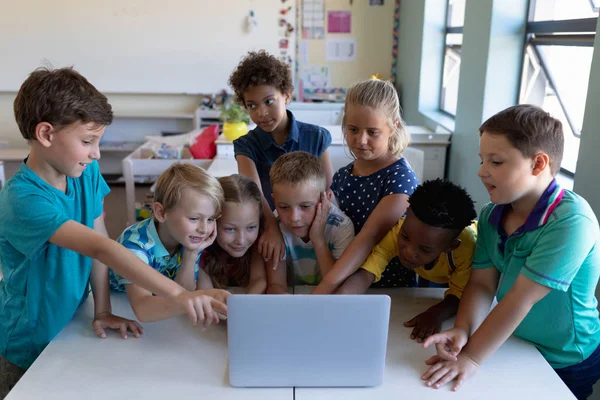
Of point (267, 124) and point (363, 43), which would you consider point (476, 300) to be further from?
point (363, 43)

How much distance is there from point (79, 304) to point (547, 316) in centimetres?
114

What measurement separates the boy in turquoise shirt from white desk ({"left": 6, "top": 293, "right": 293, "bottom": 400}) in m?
Answer: 0.05

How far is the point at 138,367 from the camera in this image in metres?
1.07

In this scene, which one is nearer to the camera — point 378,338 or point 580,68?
point 378,338

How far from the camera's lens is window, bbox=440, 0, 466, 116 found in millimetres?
3707

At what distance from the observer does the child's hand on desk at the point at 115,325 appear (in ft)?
3.90

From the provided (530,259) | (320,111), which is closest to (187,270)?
(530,259)

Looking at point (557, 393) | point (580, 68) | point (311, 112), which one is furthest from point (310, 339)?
point (311, 112)

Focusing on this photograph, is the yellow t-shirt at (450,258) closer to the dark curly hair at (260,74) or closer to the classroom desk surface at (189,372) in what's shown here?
the classroom desk surface at (189,372)

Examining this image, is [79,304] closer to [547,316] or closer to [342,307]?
[342,307]

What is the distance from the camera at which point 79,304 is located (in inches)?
52.0

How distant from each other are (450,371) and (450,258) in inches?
13.5

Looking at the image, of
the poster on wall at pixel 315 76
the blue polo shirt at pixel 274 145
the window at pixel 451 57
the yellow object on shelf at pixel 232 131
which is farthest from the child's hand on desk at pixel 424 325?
the poster on wall at pixel 315 76

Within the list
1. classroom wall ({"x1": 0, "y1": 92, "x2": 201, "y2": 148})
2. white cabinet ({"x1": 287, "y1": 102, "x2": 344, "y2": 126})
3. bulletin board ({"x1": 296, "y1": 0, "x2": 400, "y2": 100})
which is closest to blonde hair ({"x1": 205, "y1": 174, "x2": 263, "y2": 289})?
white cabinet ({"x1": 287, "y1": 102, "x2": 344, "y2": 126})
